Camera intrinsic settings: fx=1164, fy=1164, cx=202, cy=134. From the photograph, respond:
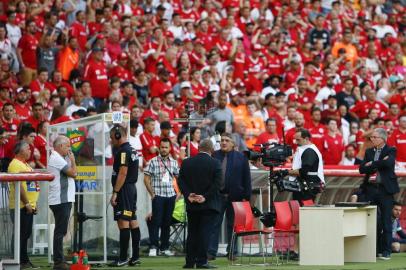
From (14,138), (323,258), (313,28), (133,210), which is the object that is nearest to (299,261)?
(323,258)

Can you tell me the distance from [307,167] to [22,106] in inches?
258

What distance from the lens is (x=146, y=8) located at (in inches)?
1155

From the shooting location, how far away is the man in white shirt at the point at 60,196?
16156mm

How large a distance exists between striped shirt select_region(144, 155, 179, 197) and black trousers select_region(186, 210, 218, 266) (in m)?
3.13

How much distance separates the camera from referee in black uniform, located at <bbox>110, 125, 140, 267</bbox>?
54.9 ft

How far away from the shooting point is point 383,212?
1844cm

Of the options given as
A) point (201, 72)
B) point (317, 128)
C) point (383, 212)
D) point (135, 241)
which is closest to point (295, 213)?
point (383, 212)

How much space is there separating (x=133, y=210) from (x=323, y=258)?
284cm

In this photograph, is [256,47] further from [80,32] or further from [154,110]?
[154,110]

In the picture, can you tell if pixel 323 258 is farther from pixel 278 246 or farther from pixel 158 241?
pixel 158 241

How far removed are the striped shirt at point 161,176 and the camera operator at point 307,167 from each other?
7.31ft

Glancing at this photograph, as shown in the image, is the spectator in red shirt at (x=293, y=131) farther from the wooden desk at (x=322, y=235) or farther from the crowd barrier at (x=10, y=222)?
the crowd barrier at (x=10, y=222)

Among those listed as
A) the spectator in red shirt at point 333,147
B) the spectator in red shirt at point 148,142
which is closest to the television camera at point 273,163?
the spectator in red shirt at point 148,142

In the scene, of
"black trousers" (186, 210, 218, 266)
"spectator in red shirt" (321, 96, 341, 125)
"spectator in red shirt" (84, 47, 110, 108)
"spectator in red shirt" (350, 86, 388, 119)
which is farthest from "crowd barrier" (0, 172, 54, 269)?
"spectator in red shirt" (350, 86, 388, 119)
